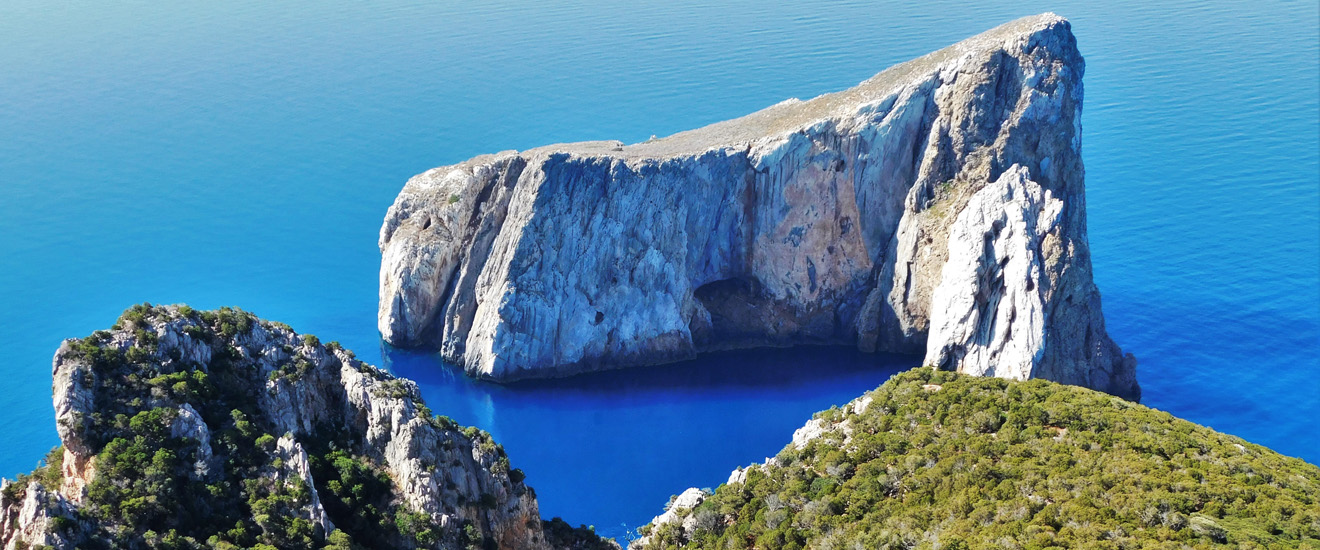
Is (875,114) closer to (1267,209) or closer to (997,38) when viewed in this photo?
(997,38)

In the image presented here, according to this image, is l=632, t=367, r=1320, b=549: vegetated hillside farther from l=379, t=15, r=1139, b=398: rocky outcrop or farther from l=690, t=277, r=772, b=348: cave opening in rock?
l=690, t=277, r=772, b=348: cave opening in rock

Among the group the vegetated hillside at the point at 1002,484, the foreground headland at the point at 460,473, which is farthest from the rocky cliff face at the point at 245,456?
the vegetated hillside at the point at 1002,484

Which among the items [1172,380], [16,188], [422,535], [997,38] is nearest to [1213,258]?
[1172,380]

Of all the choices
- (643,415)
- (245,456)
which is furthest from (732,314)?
(245,456)

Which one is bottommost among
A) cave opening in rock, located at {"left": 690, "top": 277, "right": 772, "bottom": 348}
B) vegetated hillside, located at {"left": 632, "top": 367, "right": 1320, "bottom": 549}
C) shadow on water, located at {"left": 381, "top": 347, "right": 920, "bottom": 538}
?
vegetated hillside, located at {"left": 632, "top": 367, "right": 1320, "bottom": 549}

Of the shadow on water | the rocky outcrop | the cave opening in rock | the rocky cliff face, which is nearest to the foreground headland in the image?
the rocky cliff face

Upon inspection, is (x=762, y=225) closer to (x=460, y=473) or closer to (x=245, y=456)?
(x=460, y=473)
